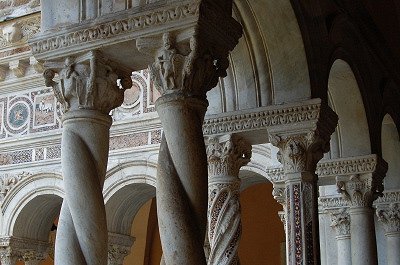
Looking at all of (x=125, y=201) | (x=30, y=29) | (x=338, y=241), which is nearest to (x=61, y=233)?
(x=338, y=241)

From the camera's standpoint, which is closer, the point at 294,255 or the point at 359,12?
the point at 294,255

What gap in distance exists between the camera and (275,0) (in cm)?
653

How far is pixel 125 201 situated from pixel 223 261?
20.5ft

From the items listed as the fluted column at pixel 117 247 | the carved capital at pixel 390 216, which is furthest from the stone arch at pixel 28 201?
the carved capital at pixel 390 216

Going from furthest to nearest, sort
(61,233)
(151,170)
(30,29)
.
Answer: (30,29) → (151,170) → (61,233)

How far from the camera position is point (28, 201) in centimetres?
1232

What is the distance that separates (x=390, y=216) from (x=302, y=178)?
3822mm

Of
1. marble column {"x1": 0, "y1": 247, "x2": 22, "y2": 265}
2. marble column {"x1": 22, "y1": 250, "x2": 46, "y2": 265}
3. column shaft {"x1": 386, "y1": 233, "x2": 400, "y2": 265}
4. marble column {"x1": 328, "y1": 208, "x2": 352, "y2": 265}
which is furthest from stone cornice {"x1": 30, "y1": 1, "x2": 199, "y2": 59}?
marble column {"x1": 22, "y1": 250, "x2": 46, "y2": 265}

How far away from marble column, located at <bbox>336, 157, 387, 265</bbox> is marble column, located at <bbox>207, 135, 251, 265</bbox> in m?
1.85

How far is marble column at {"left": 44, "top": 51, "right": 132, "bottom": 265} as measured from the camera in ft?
14.5

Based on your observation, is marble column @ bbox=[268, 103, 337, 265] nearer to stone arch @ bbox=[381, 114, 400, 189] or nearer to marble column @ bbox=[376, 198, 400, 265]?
marble column @ bbox=[376, 198, 400, 265]

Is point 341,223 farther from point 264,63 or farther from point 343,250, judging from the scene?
point 264,63

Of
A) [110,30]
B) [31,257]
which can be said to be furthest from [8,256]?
[110,30]

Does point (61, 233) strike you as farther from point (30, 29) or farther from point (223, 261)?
point (30, 29)
